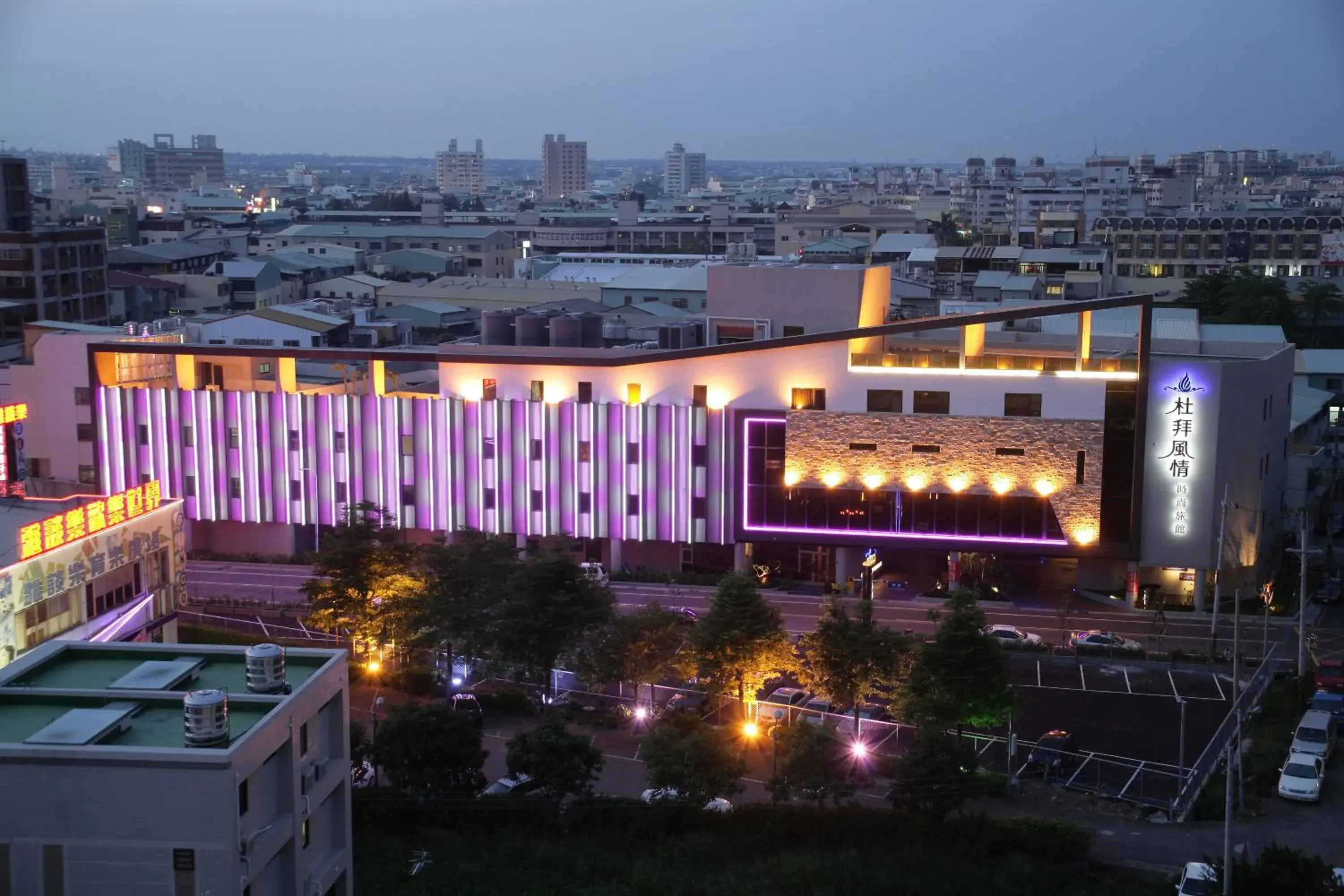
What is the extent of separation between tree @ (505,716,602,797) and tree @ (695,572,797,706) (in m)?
2.47

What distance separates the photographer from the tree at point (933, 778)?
14695 millimetres

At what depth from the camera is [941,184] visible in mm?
155375

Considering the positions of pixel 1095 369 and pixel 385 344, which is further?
pixel 385 344

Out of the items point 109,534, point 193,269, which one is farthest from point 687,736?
point 193,269

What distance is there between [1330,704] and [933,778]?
575 cm

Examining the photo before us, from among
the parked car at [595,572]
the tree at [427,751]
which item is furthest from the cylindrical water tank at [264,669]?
the parked car at [595,572]

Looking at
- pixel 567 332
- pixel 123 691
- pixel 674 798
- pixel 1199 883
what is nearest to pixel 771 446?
pixel 567 332

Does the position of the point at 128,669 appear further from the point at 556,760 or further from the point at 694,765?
the point at 694,765

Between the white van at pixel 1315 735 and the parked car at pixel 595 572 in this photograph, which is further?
the parked car at pixel 595 572

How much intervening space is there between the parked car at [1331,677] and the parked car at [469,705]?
10189 mm

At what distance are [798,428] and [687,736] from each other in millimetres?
8266

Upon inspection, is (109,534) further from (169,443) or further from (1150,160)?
(1150,160)

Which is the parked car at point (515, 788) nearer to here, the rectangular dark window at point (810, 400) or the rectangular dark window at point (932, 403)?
the rectangular dark window at point (810, 400)

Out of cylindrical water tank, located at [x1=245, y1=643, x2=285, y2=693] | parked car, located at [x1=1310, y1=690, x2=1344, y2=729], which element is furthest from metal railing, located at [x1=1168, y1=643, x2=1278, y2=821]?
cylindrical water tank, located at [x1=245, y1=643, x2=285, y2=693]
